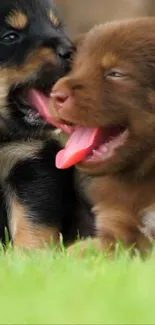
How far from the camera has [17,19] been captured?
4.22m

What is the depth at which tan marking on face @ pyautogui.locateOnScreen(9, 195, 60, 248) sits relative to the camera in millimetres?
4156

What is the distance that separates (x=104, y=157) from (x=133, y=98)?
1.04ft

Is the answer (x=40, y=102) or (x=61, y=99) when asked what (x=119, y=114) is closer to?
(x=61, y=99)

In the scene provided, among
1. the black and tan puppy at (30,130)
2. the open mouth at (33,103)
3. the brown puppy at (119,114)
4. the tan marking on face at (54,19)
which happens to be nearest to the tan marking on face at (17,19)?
the black and tan puppy at (30,130)

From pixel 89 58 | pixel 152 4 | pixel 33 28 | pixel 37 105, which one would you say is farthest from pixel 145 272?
pixel 152 4

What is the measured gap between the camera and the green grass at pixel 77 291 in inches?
85.0

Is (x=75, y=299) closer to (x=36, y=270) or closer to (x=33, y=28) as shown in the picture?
(x=36, y=270)

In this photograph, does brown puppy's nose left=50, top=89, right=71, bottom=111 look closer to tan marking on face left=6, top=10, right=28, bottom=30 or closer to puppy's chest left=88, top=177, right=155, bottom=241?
puppy's chest left=88, top=177, right=155, bottom=241

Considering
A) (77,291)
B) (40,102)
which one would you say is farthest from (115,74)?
(77,291)

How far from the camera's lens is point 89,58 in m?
3.57

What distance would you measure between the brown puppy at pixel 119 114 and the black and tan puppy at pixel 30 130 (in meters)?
0.48

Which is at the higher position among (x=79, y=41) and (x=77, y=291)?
(x=79, y=41)

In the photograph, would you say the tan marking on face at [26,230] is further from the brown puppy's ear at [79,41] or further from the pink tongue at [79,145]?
the brown puppy's ear at [79,41]

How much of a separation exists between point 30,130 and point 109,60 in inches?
38.8
